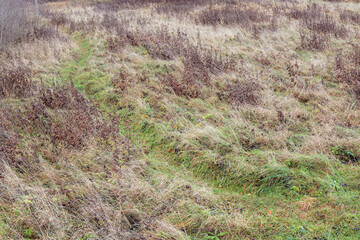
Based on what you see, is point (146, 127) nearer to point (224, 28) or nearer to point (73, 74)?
point (73, 74)

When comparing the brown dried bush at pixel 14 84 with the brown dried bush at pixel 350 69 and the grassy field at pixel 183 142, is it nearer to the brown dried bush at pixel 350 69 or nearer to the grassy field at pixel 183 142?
the grassy field at pixel 183 142

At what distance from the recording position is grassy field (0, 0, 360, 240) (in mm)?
2961

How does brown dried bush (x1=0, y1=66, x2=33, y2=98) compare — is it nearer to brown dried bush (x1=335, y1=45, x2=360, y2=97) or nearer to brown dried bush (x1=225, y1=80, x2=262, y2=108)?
brown dried bush (x1=225, y1=80, x2=262, y2=108)

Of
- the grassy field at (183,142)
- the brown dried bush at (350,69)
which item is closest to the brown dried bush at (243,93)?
the grassy field at (183,142)

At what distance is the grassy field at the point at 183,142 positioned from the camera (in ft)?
9.71

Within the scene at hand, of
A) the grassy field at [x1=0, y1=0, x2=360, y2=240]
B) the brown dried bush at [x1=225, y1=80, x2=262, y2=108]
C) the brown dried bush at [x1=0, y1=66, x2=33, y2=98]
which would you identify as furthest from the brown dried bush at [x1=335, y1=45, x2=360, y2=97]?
the brown dried bush at [x1=0, y1=66, x2=33, y2=98]

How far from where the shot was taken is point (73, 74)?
7746mm

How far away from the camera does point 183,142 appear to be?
4.34 meters

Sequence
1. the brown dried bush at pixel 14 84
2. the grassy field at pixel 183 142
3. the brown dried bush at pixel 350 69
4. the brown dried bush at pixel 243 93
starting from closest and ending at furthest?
the grassy field at pixel 183 142 → the brown dried bush at pixel 243 93 → the brown dried bush at pixel 350 69 → the brown dried bush at pixel 14 84

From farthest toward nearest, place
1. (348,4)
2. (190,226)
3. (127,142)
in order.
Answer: (348,4) < (127,142) < (190,226)

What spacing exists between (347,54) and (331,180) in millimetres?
5435

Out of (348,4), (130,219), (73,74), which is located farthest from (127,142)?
(348,4)

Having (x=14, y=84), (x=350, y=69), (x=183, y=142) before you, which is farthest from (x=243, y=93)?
(x=14, y=84)

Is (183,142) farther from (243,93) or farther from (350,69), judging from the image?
(350,69)
